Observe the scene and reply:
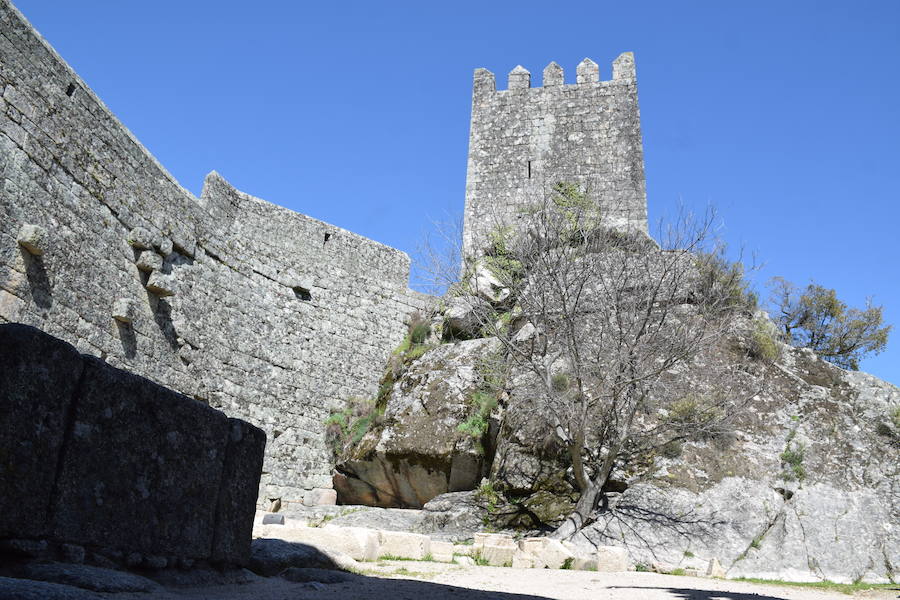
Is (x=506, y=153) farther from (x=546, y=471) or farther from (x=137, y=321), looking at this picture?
(x=137, y=321)

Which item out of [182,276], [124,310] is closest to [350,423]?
[182,276]

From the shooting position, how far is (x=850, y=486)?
33.6ft

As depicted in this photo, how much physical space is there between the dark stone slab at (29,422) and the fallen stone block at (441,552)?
6.00m

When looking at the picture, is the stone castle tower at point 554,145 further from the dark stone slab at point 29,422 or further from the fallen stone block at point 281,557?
the dark stone slab at point 29,422

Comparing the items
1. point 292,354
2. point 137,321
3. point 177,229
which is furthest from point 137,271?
point 292,354

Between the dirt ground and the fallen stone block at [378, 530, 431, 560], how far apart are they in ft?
0.78

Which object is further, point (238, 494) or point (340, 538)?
point (340, 538)

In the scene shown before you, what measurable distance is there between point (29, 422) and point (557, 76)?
1843cm

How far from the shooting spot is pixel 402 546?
8.04 metres

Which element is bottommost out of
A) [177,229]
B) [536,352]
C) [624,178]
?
[536,352]

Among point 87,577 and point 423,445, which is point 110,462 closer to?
point 87,577

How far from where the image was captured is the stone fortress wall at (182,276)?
779 centimetres

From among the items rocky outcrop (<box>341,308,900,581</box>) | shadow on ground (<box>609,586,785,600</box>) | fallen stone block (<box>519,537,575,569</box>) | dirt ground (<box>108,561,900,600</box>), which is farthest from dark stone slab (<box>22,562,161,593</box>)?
rocky outcrop (<box>341,308,900,581</box>)

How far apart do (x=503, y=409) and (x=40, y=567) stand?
34.0 feet
